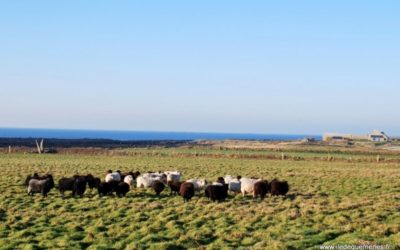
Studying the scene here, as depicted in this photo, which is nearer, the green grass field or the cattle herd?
the green grass field

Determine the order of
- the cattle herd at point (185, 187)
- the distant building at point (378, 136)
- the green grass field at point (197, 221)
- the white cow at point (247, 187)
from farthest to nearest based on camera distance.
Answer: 1. the distant building at point (378, 136)
2. the white cow at point (247, 187)
3. the cattle herd at point (185, 187)
4. the green grass field at point (197, 221)

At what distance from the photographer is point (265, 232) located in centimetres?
1466

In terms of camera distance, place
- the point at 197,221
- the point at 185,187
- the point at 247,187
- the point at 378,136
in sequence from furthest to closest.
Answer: the point at 378,136
the point at 247,187
the point at 185,187
the point at 197,221

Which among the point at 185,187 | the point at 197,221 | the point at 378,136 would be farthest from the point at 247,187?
the point at 378,136

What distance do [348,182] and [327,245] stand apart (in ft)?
61.3

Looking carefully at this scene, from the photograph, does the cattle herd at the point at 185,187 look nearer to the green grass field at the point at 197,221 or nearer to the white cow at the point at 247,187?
the white cow at the point at 247,187

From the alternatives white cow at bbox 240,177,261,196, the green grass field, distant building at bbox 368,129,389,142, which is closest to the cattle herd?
white cow at bbox 240,177,261,196

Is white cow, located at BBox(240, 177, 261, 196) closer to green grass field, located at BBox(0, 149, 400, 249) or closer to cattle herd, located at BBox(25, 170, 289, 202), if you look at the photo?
cattle herd, located at BBox(25, 170, 289, 202)

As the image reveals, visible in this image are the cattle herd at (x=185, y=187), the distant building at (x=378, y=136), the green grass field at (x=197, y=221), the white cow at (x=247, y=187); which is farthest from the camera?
the distant building at (x=378, y=136)

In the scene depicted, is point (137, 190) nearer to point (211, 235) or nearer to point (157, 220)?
point (157, 220)

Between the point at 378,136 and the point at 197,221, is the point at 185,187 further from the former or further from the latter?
the point at 378,136

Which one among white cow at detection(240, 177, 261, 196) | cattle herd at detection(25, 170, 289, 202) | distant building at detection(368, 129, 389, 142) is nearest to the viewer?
cattle herd at detection(25, 170, 289, 202)

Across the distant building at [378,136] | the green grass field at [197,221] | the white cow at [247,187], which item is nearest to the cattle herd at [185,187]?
the white cow at [247,187]

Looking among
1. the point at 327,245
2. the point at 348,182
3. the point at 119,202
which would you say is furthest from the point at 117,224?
the point at 348,182
